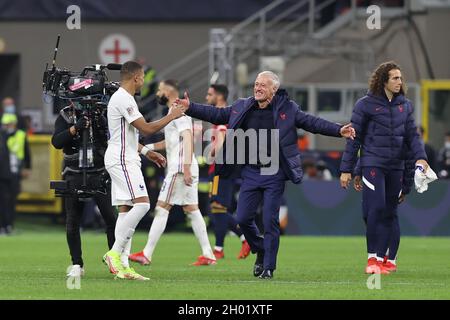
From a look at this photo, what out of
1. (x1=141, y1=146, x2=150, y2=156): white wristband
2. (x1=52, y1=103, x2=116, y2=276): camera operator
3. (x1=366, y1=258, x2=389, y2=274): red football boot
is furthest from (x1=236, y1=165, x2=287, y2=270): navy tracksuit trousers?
(x1=52, y1=103, x2=116, y2=276): camera operator

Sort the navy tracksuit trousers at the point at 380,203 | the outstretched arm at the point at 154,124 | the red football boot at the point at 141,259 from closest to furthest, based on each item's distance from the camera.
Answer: the outstretched arm at the point at 154,124 → the navy tracksuit trousers at the point at 380,203 → the red football boot at the point at 141,259

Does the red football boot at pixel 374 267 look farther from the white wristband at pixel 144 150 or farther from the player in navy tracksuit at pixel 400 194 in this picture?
the white wristband at pixel 144 150

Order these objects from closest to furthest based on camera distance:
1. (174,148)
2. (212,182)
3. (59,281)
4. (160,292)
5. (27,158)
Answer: (160,292) < (59,281) < (174,148) < (212,182) < (27,158)

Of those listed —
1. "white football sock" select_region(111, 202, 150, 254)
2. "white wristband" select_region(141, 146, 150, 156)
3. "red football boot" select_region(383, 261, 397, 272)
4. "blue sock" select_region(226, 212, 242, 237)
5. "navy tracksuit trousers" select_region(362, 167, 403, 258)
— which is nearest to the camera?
"white football sock" select_region(111, 202, 150, 254)

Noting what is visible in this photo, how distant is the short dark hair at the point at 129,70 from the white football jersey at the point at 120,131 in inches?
5.5

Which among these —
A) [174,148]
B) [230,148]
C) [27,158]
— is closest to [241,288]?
[230,148]

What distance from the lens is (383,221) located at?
53.6 ft

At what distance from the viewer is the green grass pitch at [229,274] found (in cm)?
1351

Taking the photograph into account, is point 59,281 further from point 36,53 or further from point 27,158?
point 36,53

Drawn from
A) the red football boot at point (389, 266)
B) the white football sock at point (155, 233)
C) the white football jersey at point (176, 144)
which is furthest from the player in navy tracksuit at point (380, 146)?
the white football sock at point (155, 233)

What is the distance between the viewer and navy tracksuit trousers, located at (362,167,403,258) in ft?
53.3

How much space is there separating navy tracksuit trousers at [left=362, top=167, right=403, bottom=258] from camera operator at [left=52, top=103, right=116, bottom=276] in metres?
2.96

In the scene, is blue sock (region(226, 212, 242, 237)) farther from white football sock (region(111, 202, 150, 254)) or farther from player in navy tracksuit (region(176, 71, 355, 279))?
white football sock (region(111, 202, 150, 254))
